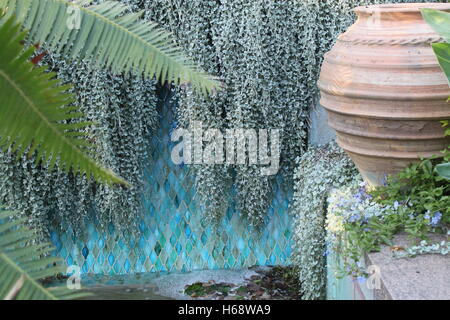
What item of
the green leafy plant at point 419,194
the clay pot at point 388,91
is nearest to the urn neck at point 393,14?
the clay pot at point 388,91

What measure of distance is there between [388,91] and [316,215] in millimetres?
851

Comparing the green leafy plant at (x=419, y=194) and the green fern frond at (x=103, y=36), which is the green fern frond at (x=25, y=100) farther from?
the green leafy plant at (x=419, y=194)

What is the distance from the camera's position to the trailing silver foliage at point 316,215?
2.94m

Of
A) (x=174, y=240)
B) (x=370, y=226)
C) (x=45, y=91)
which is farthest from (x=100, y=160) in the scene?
(x=45, y=91)

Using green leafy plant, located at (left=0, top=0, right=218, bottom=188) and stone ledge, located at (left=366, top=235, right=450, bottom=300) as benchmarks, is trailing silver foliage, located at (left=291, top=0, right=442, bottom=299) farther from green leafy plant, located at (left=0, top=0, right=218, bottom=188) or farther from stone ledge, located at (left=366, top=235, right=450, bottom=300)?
green leafy plant, located at (left=0, top=0, right=218, bottom=188)

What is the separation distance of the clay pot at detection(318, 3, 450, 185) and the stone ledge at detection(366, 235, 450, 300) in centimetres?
47

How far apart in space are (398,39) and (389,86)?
0.77 feet

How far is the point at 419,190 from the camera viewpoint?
8.19ft

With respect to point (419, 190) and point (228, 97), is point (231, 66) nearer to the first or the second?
point (228, 97)

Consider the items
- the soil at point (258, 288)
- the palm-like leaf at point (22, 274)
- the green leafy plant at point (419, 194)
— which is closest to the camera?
the palm-like leaf at point (22, 274)

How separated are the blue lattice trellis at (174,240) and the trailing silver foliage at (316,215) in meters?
0.62

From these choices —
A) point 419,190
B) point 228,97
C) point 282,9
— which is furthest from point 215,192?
point 419,190

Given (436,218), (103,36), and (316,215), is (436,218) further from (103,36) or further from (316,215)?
(103,36)

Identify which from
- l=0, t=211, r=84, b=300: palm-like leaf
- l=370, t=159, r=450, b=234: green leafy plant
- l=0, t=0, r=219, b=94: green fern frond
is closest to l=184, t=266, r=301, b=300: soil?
l=370, t=159, r=450, b=234: green leafy plant
